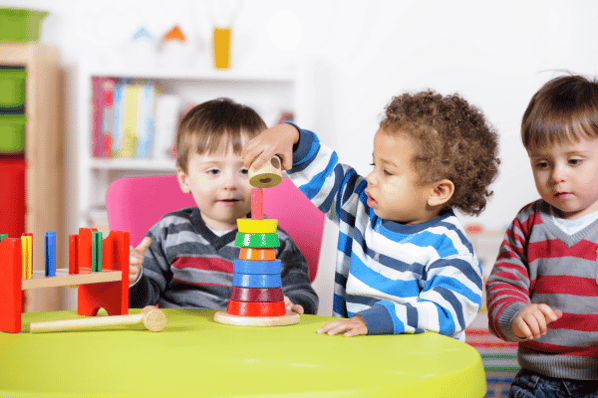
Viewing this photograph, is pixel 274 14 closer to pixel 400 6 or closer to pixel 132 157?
pixel 400 6

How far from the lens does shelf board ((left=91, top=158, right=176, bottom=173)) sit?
2.57 meters

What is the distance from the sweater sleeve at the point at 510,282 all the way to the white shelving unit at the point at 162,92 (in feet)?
4.65

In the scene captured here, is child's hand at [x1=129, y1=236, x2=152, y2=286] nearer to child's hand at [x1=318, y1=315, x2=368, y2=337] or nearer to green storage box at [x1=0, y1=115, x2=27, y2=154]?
child's hand at [x1=318, y1=315, x2=368, y2=337]

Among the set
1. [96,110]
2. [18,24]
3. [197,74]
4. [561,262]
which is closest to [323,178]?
→ [561,262]

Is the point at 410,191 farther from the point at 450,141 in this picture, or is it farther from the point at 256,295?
the point at 256,295

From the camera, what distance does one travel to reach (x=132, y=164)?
2.60m

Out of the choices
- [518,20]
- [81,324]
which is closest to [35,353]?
[81,324]

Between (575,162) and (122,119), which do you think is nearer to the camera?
(575,162)

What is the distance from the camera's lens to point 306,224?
1.48 meters

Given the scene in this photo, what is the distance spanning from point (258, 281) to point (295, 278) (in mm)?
351

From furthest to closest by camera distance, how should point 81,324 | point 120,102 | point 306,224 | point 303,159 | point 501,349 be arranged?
point 120,102 → point 501,349 → point 306,224 → point 303,159 → point 81,324

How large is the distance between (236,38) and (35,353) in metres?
2.34

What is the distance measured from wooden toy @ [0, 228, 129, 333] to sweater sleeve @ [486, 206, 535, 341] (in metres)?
0.68

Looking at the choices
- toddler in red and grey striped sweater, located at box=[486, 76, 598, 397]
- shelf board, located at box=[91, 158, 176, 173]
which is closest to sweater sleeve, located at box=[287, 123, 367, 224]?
toddler in red and grey striped sweater, located at box=[486, 76, 598, 397]
